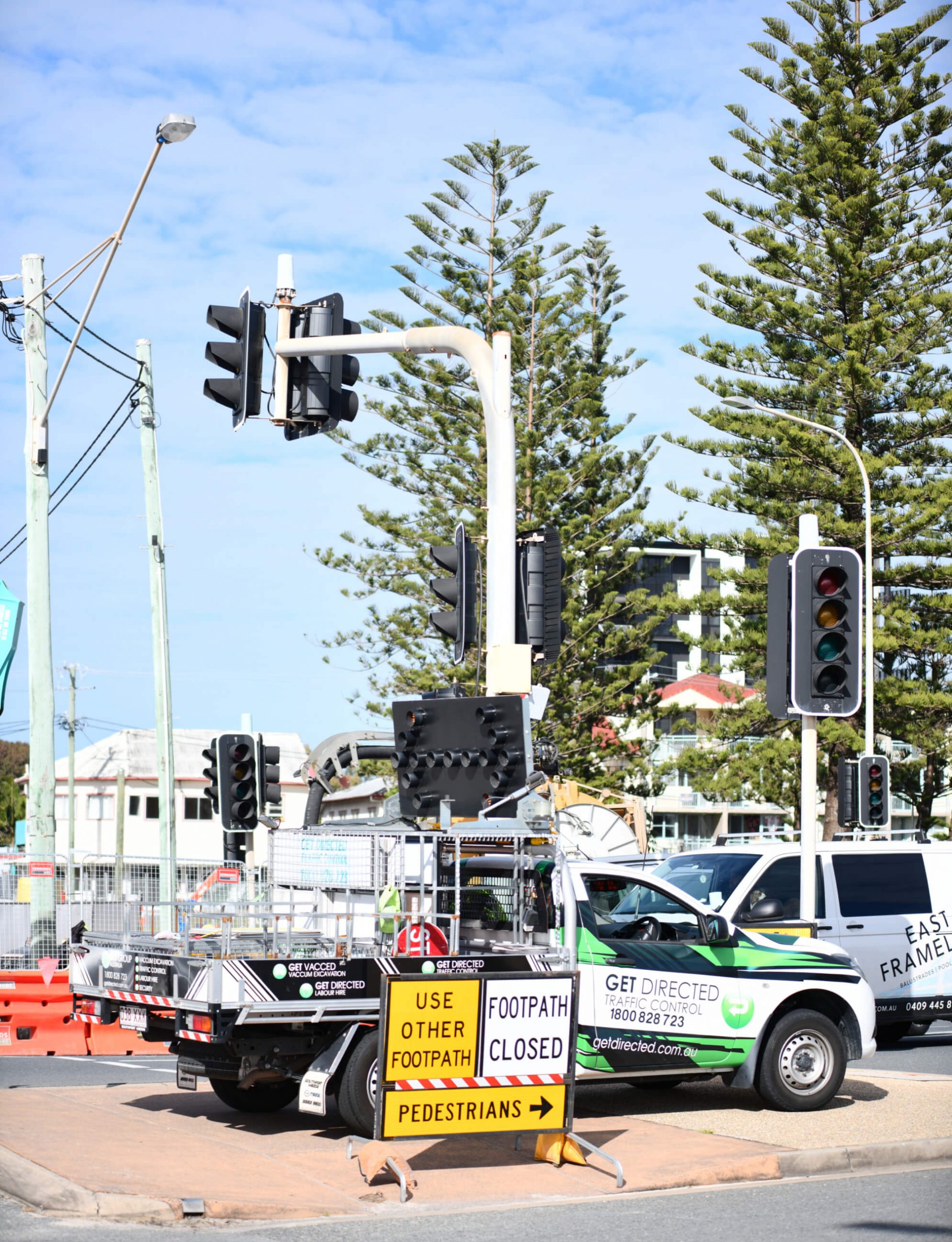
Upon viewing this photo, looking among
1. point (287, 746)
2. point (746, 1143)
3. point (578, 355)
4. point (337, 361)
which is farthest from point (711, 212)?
point (287, 746)

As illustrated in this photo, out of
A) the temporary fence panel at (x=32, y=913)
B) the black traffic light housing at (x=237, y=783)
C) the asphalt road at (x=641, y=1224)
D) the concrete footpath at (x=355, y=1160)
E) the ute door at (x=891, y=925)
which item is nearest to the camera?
the asphalt road at (x=641, y=1224)

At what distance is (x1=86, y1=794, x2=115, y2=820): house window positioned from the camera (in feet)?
264

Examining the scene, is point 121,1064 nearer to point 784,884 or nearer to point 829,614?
point 784,884

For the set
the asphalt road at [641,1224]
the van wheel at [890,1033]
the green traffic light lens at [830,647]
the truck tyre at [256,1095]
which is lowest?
the van wheel at [890,1033]

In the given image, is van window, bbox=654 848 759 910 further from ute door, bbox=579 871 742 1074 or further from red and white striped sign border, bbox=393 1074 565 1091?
red and white striped sign border, bbox=393 1074 565 1091

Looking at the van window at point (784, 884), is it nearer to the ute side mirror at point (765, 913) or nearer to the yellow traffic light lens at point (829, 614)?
the ute side mirror at point (765, 913)

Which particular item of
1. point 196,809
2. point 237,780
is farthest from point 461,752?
point 196,809

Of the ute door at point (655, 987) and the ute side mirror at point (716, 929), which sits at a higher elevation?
the ute side mirror at point (716, 929)

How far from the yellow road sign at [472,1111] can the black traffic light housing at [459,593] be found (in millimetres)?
3019

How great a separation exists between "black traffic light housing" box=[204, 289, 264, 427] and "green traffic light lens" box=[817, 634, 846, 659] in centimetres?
420

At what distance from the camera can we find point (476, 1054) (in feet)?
28.7

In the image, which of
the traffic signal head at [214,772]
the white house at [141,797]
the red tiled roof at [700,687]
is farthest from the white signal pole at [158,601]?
the white house at [141,797]

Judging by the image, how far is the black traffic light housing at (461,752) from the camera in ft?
34.8

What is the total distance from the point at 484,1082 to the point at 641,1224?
127cm
